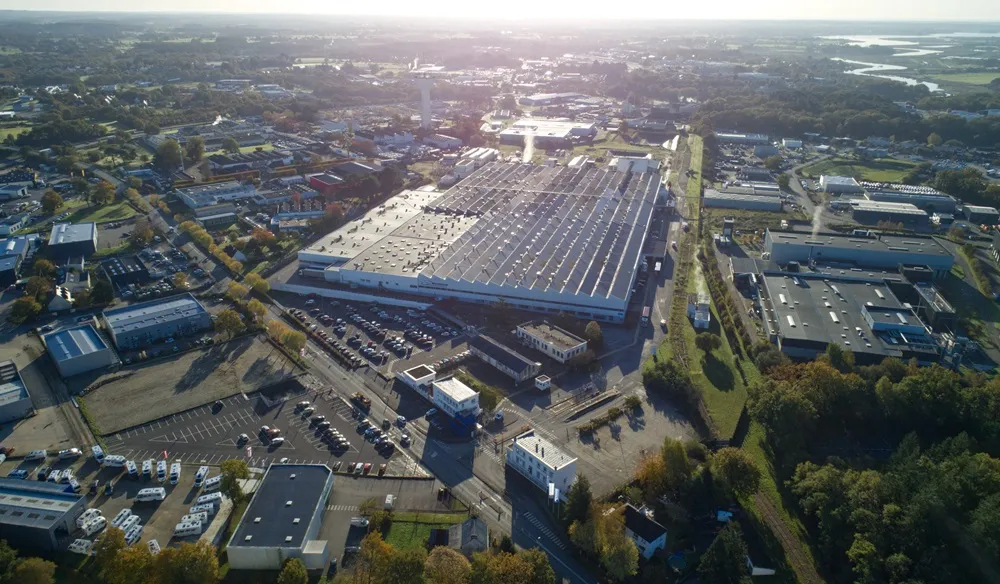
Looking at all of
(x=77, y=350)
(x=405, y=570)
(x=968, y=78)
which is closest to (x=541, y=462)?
(x=405, y=570)

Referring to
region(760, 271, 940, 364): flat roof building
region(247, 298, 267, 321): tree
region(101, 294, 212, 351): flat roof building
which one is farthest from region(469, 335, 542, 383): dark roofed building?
region(101, 294, 212, 351): flat roof building

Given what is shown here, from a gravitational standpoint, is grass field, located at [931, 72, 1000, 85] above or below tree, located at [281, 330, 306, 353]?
above

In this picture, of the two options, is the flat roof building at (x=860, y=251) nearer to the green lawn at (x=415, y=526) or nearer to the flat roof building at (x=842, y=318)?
the flat roof building at (x=842, y=318)

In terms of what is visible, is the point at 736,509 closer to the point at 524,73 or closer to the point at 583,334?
the point at 583,334

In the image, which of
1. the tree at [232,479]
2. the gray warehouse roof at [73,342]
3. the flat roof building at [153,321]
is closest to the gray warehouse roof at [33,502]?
→ the tree at [232,479]

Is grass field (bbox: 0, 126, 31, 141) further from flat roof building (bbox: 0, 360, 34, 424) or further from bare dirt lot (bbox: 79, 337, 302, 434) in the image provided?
A: bare dirt lot (bbox: 79, 337, 302, 434)

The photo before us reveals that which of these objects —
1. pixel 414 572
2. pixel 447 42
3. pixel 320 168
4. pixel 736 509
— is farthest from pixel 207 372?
pixel 447 42

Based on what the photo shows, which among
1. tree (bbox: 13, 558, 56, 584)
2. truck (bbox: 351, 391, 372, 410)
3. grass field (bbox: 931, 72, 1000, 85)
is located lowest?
truck (bbox: 351, 391, 372, 410)
